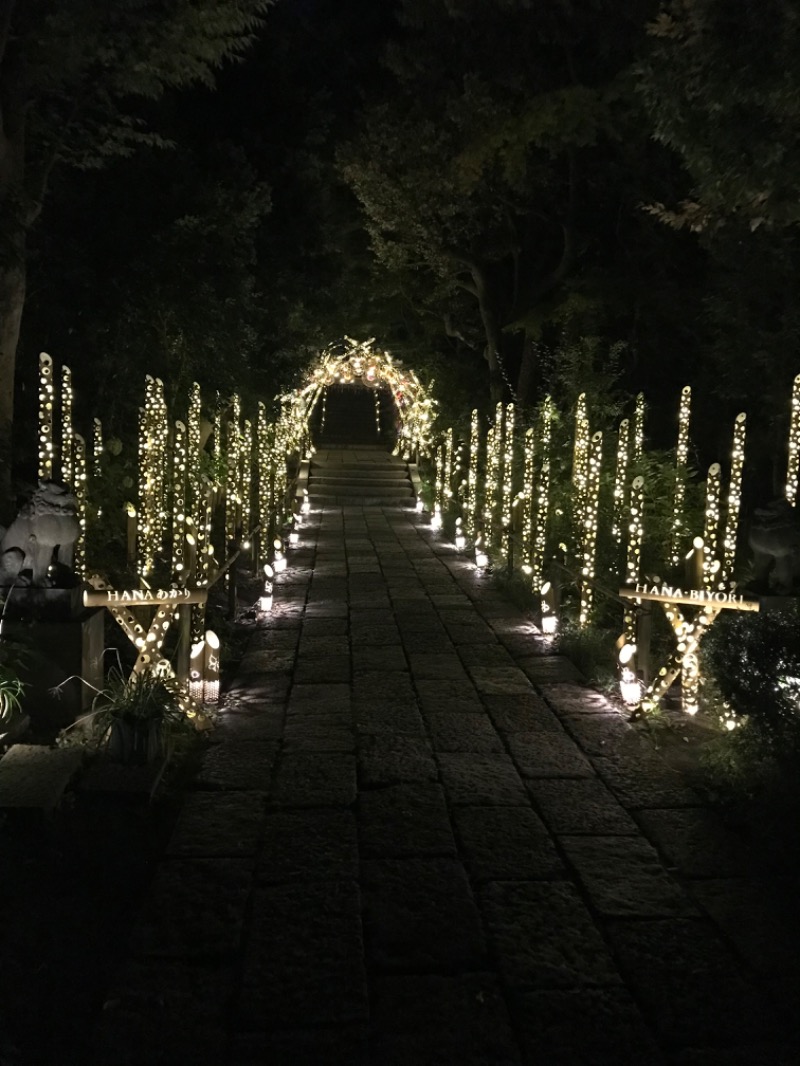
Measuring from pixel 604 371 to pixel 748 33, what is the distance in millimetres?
6994

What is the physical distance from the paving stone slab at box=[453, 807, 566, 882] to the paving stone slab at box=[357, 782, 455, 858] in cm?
8

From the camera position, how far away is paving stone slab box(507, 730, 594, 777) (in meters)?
4.56

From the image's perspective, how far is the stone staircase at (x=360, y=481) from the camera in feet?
63.5

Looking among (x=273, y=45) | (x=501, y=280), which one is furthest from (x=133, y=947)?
(x=501, y=280)

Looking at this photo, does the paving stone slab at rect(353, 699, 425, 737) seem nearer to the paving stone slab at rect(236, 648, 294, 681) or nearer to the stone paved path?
the stone paved path

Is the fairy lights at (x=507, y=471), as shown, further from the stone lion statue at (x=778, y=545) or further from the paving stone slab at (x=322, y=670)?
the stone lion statue at (x=778, y=545)

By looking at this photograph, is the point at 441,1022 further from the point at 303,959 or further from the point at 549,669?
the point at 549,669

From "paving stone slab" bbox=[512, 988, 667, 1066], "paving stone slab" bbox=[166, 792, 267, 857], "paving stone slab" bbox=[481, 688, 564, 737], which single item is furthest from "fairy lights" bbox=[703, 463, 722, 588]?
"paving stone slab" bbox=[512, 988, 667, 1066]

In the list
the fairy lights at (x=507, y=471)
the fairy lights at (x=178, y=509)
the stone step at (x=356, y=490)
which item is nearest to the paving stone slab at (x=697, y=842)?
the fairy lights at (x=178, y=509)

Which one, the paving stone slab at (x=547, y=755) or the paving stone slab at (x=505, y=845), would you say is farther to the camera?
the paving stone slab at (x=547, y=755)

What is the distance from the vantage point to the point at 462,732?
5148 mm

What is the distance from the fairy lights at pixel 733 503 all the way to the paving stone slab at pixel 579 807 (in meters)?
1.99

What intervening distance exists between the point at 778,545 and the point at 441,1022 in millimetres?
3544

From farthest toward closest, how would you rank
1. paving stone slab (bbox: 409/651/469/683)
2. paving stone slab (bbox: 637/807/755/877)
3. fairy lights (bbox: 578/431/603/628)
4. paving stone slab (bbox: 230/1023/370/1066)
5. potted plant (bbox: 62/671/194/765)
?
fairy lights (bbox: 578/431/603/628), paving stone slab (bbox: 409/651/469/683), potted plant (bbox: 62/671/194/765), paving stone slab (bbox: 637/807/755/877), paving stone slab (bbox: 230/1023/370/1066)
